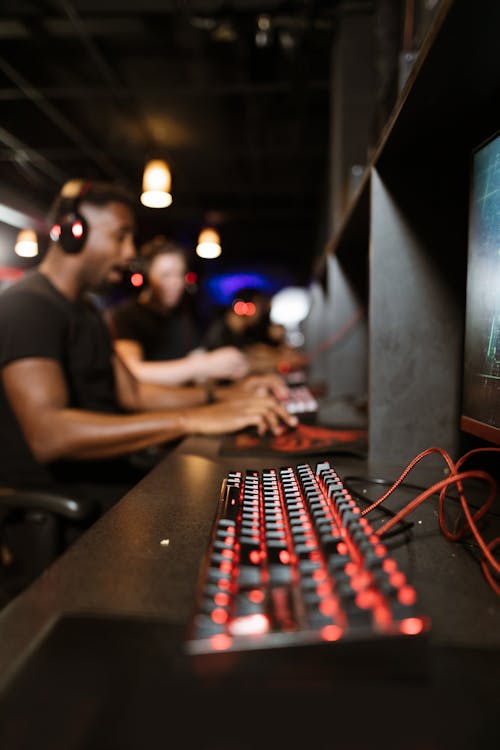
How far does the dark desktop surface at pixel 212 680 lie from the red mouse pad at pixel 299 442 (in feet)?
2.03

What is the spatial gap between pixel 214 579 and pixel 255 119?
19.1 feet

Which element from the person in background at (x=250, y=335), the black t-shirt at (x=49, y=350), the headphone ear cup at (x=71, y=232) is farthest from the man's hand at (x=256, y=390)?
the person in background at (x=250, y=335)

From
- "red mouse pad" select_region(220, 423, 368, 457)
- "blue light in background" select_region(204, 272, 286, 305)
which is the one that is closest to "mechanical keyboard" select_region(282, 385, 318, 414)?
"red mouse pad" select_region(220, 423, 368, 457)

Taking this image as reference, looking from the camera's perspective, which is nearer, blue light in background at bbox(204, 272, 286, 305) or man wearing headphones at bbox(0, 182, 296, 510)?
man wearing headphones at bbox(0, 182, 296, 510)

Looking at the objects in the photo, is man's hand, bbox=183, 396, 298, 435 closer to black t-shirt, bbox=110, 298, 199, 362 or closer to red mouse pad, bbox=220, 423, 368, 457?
red mouse pad, bbox=220, 423, 368, 457

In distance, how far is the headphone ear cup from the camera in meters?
1.49

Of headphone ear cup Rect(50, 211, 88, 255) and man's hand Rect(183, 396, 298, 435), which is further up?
headphone ear cup Rect(50, 211, 88, 255)

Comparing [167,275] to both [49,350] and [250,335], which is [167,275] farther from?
[250,335]

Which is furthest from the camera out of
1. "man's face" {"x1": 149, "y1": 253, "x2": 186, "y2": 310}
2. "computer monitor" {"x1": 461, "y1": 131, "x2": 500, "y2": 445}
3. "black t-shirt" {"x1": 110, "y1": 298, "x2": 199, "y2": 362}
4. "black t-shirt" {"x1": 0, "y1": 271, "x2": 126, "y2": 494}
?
"man's face" {"x1": 149, "y1": 253, "x2": 186, "y2": 310}

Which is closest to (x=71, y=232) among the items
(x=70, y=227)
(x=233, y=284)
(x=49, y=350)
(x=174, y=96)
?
(x=70, y=227)

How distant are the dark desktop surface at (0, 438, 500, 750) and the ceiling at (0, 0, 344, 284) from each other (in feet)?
12.2

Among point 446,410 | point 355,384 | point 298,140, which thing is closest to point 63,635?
point 446,410

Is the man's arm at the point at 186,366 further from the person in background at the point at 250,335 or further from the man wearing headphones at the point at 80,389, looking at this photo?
the person in background at the point at 250,335

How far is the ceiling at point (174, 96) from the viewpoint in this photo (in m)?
3.69
